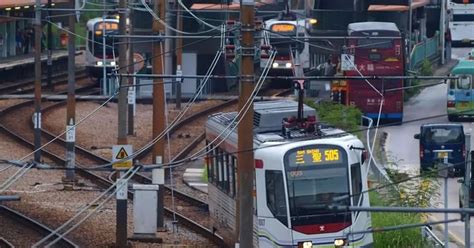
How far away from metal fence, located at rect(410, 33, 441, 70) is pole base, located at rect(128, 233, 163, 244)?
92.0ft

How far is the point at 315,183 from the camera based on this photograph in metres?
20.6

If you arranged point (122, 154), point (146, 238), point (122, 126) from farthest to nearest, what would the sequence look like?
1. point (146, 238)
2. point (122, 126)
3. point (122, 154)

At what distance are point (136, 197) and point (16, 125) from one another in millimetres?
17980

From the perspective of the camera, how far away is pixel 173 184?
3369 cm

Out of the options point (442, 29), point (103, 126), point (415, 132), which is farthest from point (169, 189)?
point (442, 29)

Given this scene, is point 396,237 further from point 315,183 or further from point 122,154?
point 122,154

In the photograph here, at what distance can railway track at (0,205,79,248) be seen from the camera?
78.9ft

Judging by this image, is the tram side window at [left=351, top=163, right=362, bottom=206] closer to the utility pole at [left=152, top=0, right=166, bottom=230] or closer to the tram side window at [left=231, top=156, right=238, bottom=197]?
the tram side window at [left=231, top=156, right=238, bottom=197]

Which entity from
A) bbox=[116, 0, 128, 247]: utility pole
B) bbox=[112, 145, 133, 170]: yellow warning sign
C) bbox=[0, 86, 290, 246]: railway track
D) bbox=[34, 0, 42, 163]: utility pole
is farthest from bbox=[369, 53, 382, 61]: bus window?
bbox=[112, 145, 133, 170]: yellow warning sign

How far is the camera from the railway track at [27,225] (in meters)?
24.0

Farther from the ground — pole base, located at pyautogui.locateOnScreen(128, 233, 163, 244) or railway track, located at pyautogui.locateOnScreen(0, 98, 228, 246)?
pole base, located at pyautogui.locateOnScreen(128, 233, 163, 244)

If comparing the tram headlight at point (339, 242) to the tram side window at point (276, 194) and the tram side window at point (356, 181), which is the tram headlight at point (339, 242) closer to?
the tram side window at point (356, 181)

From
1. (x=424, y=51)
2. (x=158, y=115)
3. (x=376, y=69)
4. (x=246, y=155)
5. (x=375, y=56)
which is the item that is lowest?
(x=424, y=51)

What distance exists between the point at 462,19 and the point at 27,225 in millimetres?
47098
